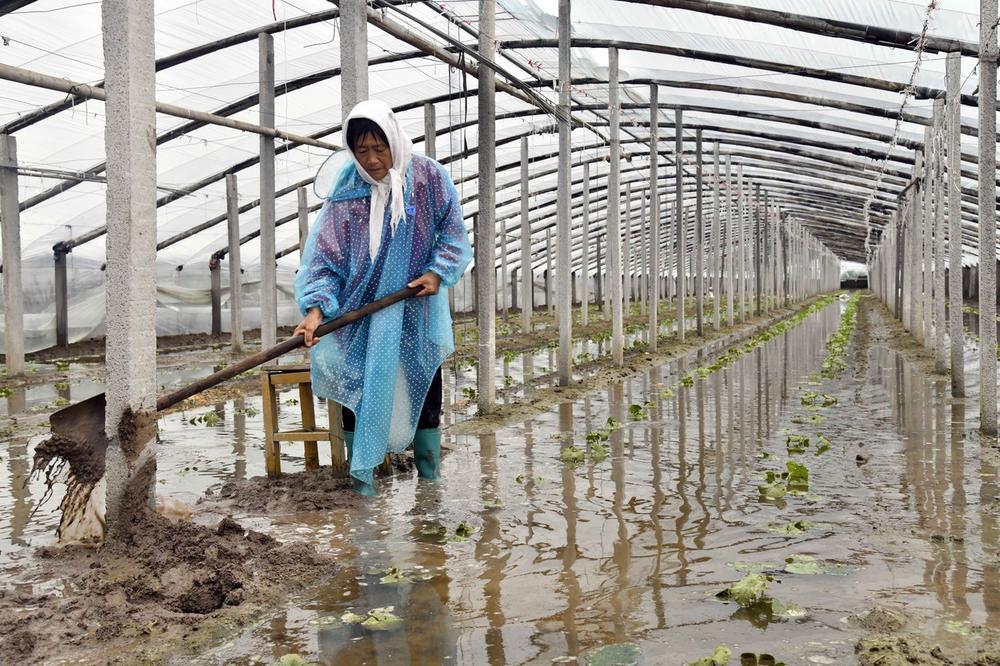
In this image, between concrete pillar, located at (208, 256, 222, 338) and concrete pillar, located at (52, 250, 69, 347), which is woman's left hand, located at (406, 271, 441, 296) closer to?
concrete pillar, located at (52, 250, 69, 347)

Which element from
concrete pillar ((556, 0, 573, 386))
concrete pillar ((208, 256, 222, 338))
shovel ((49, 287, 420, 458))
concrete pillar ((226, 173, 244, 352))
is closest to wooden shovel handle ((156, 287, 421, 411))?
shovel ((49, 287, 420, 458))

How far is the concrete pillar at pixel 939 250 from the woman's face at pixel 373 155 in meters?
7.44

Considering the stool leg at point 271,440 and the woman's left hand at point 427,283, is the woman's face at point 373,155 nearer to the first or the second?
the woman's left hand at point 427,283

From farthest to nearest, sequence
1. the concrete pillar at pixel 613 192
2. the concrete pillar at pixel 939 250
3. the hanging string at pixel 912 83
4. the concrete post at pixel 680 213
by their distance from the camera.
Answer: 1. the concrete post at pixel 680 213
2. the concrete pillar at pixel 613 192
3. the concrete pillar at pixel 939 250
4. the hanging string at pixel 912 83

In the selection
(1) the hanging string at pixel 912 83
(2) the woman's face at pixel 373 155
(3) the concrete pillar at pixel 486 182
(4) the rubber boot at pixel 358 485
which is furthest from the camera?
(1) the hanging string at pixel 912 83

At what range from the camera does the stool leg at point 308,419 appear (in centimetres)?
546

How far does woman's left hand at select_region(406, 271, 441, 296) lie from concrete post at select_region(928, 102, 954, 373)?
23.6 feet

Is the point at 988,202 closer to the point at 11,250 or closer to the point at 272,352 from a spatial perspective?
the point at 272,352

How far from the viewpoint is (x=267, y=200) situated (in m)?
11.2

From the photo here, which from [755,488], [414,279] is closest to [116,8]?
[414,279]

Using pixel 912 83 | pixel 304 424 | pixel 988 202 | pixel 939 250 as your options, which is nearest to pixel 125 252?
pixel 304 424

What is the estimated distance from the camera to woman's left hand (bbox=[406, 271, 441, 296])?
465 cm

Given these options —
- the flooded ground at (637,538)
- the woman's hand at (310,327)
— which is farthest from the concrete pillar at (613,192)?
the woman's hand at (310,327)

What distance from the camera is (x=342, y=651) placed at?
9.26 ft
